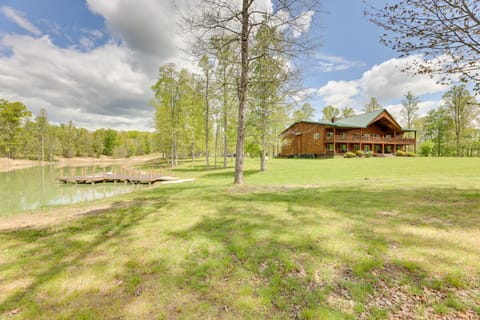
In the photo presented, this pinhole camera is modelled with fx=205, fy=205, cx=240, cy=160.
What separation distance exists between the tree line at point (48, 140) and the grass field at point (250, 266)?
41.8m

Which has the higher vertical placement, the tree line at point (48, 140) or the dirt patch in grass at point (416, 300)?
the tree line at point (48, 140)

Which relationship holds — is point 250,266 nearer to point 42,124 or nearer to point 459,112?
point 459,112

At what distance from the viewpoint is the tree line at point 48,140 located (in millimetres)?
41500

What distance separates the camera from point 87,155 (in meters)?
64.6

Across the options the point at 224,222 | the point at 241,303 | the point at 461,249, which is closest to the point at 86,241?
the point at 224,222

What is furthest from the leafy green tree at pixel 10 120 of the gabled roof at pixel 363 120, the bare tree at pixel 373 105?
the bare tree at pixel 373 105

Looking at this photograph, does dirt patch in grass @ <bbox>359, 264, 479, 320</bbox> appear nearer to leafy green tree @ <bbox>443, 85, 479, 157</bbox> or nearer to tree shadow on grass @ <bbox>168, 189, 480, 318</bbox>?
tree shadow on grass @ <bbox>168, 189, 480, 318</bbox>

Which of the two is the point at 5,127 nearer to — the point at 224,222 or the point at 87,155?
the point at 87,155

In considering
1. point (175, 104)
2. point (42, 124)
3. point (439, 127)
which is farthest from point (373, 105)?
point (42, 124)

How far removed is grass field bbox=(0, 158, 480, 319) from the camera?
215cm

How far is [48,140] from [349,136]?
66.1m

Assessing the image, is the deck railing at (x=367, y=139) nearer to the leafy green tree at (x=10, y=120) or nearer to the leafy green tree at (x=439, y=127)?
the leafy green tree at (x=439, y=127)

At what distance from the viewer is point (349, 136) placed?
2980cm

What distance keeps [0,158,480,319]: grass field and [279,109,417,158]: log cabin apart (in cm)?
2510
